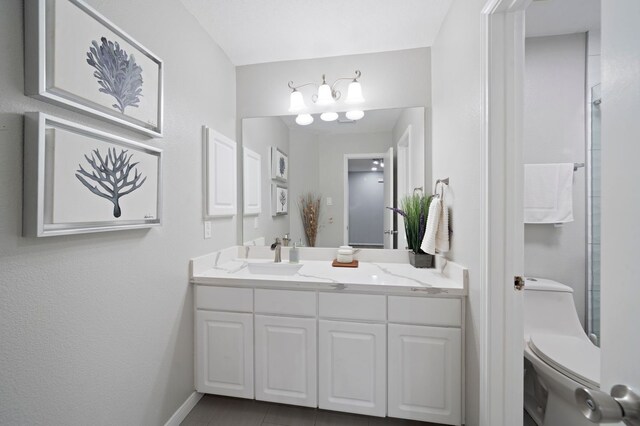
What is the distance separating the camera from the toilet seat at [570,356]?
1238 millimetres

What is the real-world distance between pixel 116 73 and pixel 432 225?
A: 5.85 feet

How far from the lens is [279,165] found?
2260 millimetres

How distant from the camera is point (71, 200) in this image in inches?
37.3

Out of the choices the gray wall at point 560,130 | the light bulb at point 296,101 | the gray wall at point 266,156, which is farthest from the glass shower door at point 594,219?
the gray wall at point 266,156

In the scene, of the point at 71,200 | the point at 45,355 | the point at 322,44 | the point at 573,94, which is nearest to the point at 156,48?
the point at 71,200

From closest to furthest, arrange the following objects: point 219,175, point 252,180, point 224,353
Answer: point 224,353 → point 219,175 → point 252,180

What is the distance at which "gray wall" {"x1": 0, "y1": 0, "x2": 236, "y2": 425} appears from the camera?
2.70ft

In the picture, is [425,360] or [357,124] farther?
[357,124]

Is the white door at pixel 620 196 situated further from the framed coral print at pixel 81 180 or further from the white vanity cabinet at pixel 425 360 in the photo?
the framed coral print at pixel 81 180

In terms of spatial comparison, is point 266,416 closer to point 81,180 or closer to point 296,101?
point 81,180

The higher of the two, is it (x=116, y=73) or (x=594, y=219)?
(x=116, y=73)

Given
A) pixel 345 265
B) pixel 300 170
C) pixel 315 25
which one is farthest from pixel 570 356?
pixel 315 25

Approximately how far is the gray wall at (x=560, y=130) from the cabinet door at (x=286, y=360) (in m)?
1.68

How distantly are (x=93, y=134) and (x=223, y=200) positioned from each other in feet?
3.24
